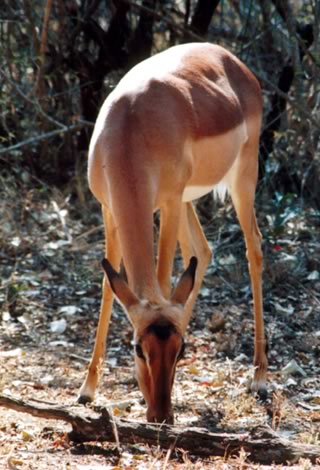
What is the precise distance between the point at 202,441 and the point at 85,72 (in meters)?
5.62

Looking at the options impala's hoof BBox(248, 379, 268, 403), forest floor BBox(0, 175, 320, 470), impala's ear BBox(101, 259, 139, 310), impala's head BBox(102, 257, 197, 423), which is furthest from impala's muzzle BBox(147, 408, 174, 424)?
impala's hoof BBox(248, 379, 268, 403)

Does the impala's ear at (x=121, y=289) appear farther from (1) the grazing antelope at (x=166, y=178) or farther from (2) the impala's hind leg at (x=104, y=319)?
(2) the impala's hind leg at (x=104, y=319)

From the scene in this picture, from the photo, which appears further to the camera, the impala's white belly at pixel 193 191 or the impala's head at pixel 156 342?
the impala's white belly at pixel 193 191

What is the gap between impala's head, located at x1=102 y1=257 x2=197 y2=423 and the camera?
4094 millimetres

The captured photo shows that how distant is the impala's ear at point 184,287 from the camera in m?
4.44

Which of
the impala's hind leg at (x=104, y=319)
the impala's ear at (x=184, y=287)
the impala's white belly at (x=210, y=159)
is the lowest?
the impala's hind leg at (x=104, y=319)

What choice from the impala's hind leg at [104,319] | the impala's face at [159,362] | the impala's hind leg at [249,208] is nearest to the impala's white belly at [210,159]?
the impala's hind leg at [249,208]

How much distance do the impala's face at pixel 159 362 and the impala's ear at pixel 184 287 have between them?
0.77ft

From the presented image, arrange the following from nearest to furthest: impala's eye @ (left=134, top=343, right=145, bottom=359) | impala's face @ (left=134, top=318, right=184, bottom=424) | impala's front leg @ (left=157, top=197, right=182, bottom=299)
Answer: impala's face @ (left=134, top=318, right=184, bottom=424) → impala's eye @ (left=134, top=343, right=145, bottom=359) → impala's front leg @ (left=157, top=197, right=182, bottom=299)

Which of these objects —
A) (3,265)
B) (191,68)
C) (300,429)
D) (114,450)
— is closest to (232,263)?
(3,265)

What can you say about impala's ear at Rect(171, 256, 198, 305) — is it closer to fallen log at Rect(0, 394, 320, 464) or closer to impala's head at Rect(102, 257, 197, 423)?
impala's head at Rect(102, 257, 197, 423)

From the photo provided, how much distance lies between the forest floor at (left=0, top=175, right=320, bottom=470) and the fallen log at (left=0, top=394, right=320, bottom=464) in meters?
0.05

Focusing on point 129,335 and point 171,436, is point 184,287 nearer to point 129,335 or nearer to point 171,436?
point 171,436

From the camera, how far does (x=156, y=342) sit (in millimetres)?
4121
